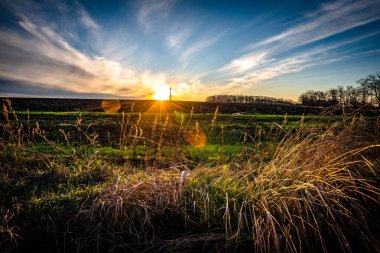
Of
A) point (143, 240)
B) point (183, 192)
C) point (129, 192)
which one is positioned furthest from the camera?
point (183, 192)

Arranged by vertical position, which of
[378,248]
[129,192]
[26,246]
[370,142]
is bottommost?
[26,246]

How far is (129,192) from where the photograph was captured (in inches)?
105

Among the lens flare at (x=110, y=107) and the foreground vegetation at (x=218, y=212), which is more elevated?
the lens flare at (x=110, y=107)

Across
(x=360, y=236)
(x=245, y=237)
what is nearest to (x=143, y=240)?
(x=245, y=237)

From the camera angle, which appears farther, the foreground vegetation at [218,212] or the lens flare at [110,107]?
the lens flare at [110,107]

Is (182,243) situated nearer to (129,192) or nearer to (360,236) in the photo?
(129,192)

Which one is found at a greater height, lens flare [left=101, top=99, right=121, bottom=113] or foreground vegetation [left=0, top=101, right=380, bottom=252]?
lens flare [left=101, top=99, right=121, bottom=113]

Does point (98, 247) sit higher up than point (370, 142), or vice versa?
point (370, 142)

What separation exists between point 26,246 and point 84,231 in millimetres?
556

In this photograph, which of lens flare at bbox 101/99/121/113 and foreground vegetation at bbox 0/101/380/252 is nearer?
foreground vegetation at bbox 0/101/380/252

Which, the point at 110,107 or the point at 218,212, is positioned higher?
the point at 110,107

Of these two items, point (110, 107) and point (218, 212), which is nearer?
point (218, 212)

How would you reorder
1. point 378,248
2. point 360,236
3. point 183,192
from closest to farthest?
1. point 378,248
2. point 360,236
3. point 183,192

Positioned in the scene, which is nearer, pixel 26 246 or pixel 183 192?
pixel 26 246
